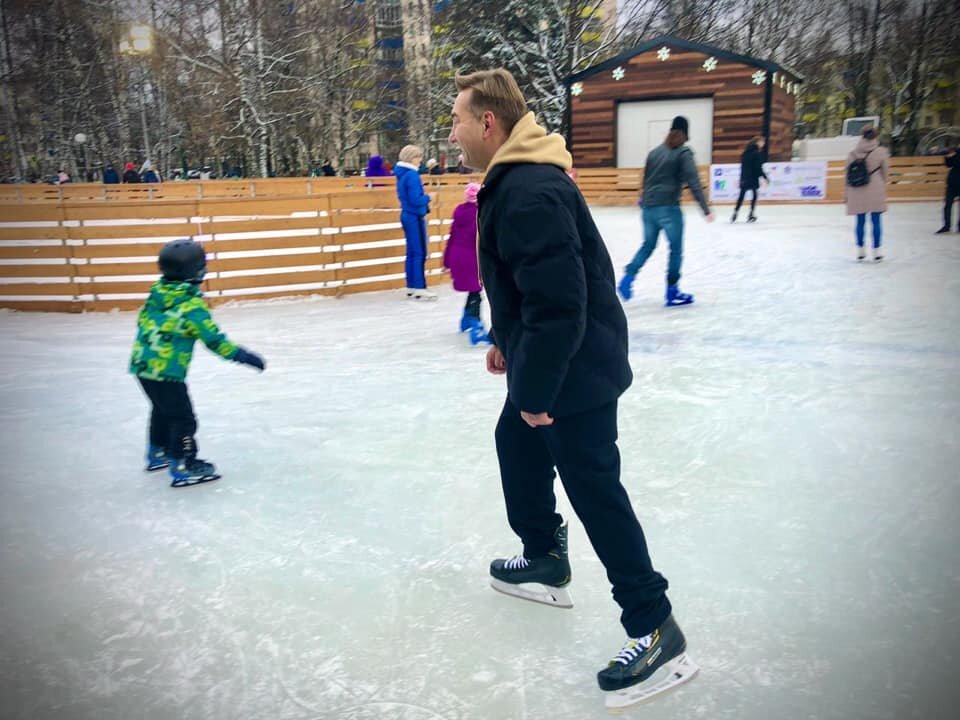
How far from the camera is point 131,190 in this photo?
774 inches

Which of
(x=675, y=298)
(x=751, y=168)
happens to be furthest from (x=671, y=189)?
(x=751, y=168)

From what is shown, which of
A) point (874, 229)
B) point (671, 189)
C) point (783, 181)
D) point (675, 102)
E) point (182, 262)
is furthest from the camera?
point (675, 102)

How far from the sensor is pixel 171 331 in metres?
3.29

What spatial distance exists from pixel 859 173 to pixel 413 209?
5.34 metres

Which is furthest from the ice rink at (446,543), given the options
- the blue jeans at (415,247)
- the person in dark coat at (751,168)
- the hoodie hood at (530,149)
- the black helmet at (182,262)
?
the person in dark coat at (751,168)

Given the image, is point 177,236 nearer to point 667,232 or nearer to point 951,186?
point 667,232

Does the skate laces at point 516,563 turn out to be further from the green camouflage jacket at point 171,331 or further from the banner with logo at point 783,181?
the banner with logo at point 783,181

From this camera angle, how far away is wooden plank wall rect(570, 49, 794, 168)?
22.5 metres

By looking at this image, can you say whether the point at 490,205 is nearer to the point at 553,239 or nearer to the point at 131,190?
the point at 553,239

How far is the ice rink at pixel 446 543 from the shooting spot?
2029mm

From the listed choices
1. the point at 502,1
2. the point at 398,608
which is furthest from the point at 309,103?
the point at 398,608

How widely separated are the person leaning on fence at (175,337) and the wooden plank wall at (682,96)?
2194cm

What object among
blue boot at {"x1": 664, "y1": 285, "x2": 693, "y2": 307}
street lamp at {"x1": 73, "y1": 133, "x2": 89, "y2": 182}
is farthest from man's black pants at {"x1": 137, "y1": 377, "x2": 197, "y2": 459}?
Answer: street lamp at {"x1": 73, "y1": 133, "x2": 89, "y2": 182}

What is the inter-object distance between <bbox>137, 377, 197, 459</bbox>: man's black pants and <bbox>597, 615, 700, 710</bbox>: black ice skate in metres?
2.26
